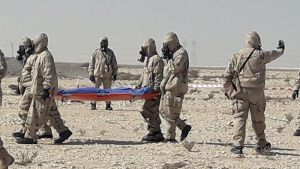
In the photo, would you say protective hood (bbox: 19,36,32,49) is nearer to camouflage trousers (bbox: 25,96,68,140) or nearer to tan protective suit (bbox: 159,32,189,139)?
camouflage trousers (bbox: 25,96,68,140)

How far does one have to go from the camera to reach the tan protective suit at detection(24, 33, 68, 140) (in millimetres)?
10805

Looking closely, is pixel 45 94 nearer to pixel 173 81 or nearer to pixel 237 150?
pixel 173 81

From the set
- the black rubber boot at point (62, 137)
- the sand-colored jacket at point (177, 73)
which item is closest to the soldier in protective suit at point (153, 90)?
the sand-colored jacket at point (177, 73)

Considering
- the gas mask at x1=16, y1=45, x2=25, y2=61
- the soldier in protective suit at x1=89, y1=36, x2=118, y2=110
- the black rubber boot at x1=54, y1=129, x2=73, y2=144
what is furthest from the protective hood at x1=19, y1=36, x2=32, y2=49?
the soldier in protective suit at x1=89, y1=36, x2=118, y2=110

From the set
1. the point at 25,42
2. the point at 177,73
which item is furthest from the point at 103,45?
the point at 177,73

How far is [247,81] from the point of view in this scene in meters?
10.5

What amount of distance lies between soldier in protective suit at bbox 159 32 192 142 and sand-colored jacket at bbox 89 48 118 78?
720 centimetres

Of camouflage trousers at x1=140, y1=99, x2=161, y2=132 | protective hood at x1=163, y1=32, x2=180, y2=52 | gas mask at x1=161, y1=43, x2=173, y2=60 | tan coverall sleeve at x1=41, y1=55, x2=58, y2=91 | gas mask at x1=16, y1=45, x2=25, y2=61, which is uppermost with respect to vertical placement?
protective hood at x1=163, y1=32, x2=180, y2=52

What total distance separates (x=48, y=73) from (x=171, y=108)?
232 cm

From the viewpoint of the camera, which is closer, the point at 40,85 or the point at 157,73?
the point at 40,85

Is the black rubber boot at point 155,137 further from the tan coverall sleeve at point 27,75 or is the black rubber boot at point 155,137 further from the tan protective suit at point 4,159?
the tan protective suit at point 4,159

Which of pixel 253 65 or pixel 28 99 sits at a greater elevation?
pixel 253 65

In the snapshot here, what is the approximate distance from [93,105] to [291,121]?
18.6 ft

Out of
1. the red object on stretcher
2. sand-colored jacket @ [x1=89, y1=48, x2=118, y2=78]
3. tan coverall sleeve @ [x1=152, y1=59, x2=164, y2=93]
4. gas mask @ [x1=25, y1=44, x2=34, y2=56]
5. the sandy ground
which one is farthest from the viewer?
sand-colored jacket @ [x1=89, y1=48, x2=118, y2=78]
